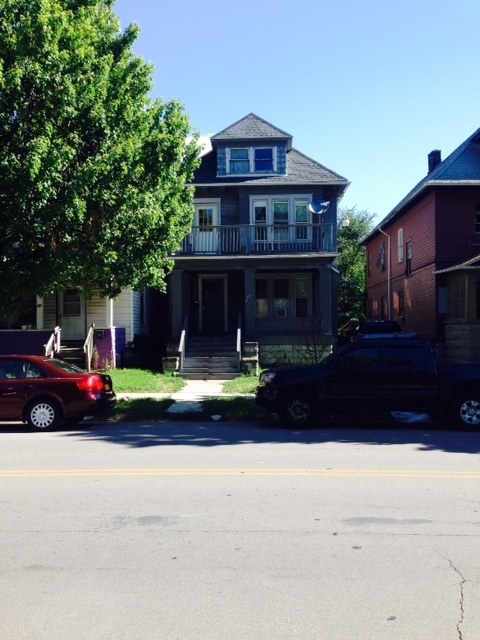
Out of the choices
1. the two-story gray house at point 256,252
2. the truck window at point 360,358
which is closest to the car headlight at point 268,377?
the truck window at point 360,358

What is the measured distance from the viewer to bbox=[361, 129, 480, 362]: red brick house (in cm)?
2186

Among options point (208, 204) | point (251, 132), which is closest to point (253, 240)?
point (208, 204)

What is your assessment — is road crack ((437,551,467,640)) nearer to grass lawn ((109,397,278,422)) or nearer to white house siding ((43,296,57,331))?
grass lawn ((109,397,278,422))

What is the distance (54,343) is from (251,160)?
35.0 ft

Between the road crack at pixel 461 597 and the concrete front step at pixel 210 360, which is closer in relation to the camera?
the road crack at pixel 461 597

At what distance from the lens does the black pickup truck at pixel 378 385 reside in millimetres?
12188

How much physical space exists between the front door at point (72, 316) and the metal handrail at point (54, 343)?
3.71 feet

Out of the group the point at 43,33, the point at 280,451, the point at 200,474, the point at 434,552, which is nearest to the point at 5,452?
the point at 200,474

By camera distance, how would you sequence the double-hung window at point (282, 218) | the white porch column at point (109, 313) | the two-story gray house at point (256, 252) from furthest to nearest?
the double-hung window at point (282, 218)
the two-story gray house at point (256, 252)
the white porch column at point (109, 313)

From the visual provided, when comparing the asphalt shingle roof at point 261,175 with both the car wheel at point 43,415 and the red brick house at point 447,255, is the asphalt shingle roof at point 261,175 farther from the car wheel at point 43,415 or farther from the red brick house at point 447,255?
the car wheel at point 43,415

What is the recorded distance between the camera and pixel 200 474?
8148 millimetres

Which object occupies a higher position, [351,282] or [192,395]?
[351,282]

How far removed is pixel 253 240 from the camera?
2489 centimetres

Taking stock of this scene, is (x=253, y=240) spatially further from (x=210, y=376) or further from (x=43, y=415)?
(x=43, y=415)
